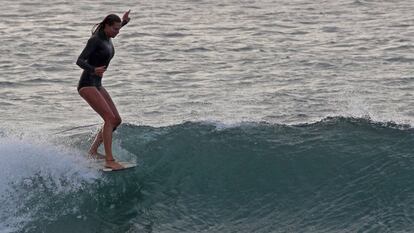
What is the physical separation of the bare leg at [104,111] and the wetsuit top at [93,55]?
3.9 inches

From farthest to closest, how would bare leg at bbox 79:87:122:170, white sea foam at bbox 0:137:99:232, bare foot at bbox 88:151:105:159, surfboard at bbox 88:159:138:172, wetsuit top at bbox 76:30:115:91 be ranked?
bare foot at bbox 88:151:105:159 < surfboard at bbox 88:159:138:172 < white sea foam at bbox 0:137:99:232 < bare leg at bbox 79:87:122:170 < wetsuit top at bbox 76:30:115:91

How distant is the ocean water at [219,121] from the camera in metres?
10.8

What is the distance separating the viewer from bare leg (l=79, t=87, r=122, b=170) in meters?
10.5

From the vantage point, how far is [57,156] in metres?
11.4

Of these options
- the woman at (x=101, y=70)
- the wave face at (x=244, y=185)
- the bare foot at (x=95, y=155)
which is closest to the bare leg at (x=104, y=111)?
the woman at (x=101, y=70)

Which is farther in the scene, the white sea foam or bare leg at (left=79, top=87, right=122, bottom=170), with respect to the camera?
the white sea foam

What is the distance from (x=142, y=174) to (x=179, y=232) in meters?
1.46

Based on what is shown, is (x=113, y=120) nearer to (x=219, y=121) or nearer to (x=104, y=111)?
(x=104, y=111)

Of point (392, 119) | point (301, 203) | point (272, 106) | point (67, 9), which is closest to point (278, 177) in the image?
point (301, 203)

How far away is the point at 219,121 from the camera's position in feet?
44.0

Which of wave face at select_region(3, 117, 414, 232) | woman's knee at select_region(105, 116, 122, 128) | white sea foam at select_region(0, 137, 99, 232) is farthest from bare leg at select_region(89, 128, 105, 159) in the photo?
woman's knee at select_region(105, 116, 122, 128)

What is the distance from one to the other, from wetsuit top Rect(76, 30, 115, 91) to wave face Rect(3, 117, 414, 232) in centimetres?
134

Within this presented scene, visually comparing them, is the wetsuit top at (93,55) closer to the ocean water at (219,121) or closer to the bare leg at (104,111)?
the bare leg at (104,111)

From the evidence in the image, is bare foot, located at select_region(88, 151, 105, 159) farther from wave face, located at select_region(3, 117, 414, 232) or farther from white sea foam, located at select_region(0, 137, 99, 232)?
wave face, located at select_region(3, 117, 414, 232)
